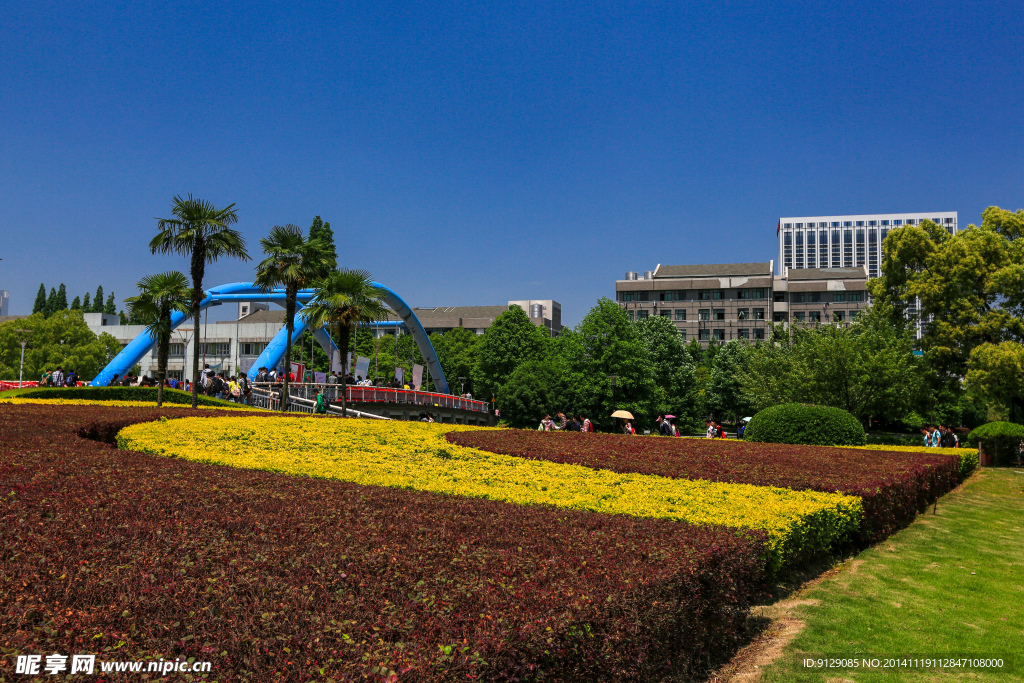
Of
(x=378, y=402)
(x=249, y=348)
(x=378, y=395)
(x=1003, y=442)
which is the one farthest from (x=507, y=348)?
(x=249, y=348)

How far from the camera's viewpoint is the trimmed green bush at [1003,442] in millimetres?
25562

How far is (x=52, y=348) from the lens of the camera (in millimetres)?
62031

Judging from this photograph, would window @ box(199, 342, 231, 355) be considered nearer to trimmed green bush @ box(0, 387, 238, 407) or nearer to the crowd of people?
trimmed green bush @ box(0, 387, 238, 407)

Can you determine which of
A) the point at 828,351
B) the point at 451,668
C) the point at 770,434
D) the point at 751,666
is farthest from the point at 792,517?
the point at 828,351

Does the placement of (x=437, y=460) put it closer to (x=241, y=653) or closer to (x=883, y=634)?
(x=883, y=634)

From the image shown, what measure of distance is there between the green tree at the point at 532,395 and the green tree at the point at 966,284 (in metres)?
24.4

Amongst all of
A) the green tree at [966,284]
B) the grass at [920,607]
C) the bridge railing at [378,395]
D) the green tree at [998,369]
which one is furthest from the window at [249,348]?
the grass at [920,607]

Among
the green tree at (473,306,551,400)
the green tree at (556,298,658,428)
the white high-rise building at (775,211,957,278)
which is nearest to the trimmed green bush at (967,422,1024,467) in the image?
the green tree at (556,298,658,428)

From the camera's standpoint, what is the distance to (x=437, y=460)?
1212cm

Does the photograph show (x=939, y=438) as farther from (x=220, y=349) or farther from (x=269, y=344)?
(x=220, y=349)

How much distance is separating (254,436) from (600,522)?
356 inches

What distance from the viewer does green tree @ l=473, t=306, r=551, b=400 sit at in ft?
210

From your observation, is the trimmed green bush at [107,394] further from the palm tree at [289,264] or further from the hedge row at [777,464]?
the hedge row at [777,464]

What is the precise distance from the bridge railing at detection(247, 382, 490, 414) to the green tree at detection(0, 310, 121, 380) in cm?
3485
